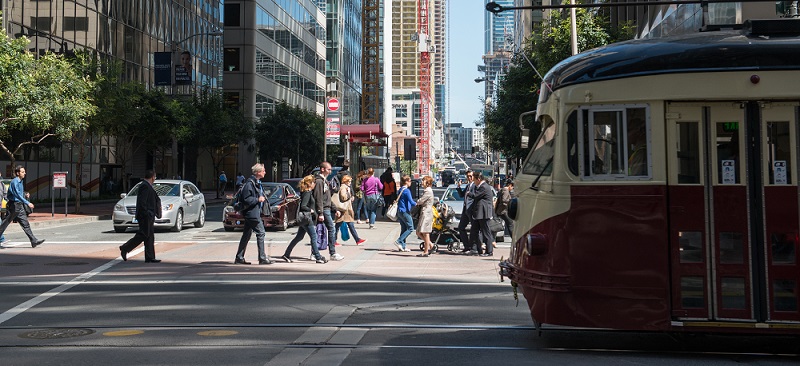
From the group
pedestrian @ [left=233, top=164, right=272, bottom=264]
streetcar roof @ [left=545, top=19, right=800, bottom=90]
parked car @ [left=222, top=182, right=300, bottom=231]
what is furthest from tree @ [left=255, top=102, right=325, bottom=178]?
streetcar roof @ [left=545, top=19, right=800, bottom=90]

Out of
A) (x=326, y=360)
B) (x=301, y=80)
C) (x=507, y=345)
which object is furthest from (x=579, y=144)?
(x=301, y=80)

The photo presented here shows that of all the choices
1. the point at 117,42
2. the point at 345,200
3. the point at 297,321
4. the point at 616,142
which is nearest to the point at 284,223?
the point at 345,200

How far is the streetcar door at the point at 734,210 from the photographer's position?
22.6ft

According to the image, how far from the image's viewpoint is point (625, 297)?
710 centimetres

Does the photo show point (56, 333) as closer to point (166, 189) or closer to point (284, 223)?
point (284, 223)

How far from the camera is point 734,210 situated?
22.8 ft

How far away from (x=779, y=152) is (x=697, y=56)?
3.39ft

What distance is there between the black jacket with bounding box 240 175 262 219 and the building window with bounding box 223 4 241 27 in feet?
182

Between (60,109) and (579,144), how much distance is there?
88.9ft

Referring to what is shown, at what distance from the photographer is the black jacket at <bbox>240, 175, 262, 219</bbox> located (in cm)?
1494

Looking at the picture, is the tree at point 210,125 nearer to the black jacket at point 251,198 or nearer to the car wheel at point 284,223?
the car wheel at point 284,223

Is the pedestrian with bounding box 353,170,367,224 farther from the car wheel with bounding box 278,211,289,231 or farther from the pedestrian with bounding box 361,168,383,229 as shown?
the car wheel with bounding box 278,211,289,231

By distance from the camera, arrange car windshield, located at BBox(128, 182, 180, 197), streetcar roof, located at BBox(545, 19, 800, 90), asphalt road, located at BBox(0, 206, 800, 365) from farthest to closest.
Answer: car windshield, located at BBox(128, 182, 180, 197)
asphalt road, located at BBox(0, 206, 800, 365)
streetcar roof, located at BBox(545, 19, 800, 90)

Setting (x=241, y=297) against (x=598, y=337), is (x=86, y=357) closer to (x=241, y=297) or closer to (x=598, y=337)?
(x=241, y=297)
